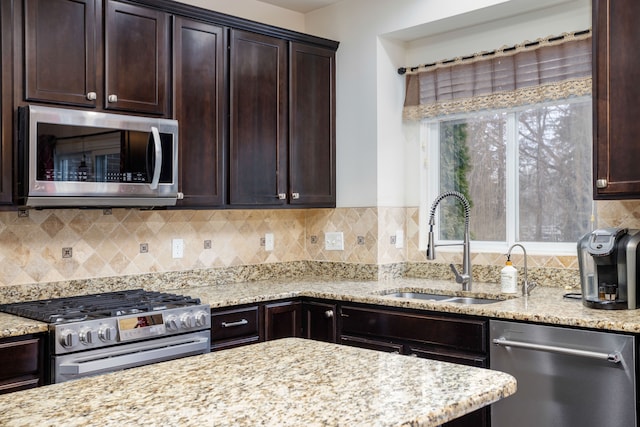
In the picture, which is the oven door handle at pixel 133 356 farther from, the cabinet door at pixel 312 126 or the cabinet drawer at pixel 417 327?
the cabinet door at pixel 312 126

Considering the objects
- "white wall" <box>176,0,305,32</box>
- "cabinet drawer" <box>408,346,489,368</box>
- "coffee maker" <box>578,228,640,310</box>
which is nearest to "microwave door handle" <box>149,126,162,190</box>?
"white wall" <box>176,0,305,32</box>

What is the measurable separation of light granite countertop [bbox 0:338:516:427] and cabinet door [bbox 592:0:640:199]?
58.7 inches

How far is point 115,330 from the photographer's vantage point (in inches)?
105

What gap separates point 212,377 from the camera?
160 centimetres

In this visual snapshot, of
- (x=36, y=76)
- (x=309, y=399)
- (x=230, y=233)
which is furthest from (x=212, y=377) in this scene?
(x=230, y=233)

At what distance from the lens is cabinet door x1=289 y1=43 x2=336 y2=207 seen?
3887 mm

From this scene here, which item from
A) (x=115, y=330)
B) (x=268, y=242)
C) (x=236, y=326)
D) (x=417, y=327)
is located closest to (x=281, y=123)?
(x=268, y=242)

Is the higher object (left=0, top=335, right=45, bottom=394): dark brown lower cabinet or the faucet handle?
the faucet handle

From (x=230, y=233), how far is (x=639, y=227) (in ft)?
7.41

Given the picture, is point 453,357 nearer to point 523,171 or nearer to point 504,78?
point 523,171

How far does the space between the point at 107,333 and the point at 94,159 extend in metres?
0.80

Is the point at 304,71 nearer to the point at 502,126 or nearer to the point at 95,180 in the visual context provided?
the point at 502,126

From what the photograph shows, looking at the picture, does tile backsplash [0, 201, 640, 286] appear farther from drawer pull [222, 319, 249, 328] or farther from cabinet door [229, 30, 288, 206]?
drawer pull [222, 319, 249, 328]

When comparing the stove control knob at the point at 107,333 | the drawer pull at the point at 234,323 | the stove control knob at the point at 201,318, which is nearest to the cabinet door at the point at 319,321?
the drawer pull at the point at 234,323
